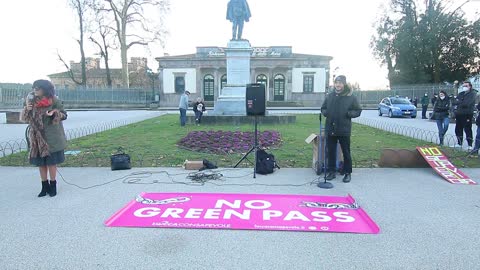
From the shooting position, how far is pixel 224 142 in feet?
35.5

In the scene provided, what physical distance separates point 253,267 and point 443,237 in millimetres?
2436

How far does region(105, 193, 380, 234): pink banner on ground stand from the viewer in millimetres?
4371

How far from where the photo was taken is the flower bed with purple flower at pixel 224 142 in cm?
994

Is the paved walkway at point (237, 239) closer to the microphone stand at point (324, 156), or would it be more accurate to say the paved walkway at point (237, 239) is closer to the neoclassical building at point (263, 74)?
the microphone stand at point (324, 156)

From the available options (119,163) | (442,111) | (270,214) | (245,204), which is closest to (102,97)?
(119,163)

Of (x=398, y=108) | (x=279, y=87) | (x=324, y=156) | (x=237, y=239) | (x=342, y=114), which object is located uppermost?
(x=279, y=87)

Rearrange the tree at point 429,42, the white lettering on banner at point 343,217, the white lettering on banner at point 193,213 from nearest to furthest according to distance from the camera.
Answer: the white lettering on banner at point 343,217 < the white lettering on banner at point 193,213 < the tree at point 429,42

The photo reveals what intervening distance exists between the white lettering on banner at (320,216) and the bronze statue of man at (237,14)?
17.0 metres

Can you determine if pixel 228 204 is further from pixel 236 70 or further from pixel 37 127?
pixel 236 70

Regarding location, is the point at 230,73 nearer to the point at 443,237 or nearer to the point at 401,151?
the point at 401,151

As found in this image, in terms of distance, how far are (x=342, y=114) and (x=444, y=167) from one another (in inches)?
108

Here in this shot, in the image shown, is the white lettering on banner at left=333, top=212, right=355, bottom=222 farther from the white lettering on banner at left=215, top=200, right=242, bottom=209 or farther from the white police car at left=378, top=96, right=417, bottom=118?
the white police car at left=378, top=96, right=417, bottom=118

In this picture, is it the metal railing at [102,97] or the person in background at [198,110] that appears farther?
the metal railing at [102,97]

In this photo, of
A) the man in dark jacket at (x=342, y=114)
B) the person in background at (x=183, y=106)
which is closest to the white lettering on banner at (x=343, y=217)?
the man in dark jacket at (x=342, y=114)
